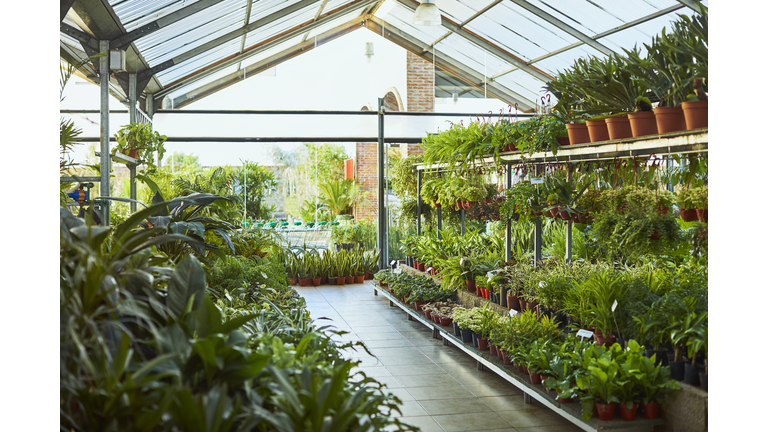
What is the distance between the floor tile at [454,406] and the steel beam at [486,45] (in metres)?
6.16

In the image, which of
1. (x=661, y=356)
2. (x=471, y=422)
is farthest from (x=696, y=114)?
(x=471, y=422)

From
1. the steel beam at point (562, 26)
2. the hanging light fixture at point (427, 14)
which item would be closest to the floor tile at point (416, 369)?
the hanging light fixture at point (427, 14)

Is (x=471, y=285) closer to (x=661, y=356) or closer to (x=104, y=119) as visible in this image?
(x=661, y=356)

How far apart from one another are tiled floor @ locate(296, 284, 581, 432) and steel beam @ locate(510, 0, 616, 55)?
407cm

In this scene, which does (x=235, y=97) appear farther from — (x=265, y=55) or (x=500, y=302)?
(x=500, y=302)

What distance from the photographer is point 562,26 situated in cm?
726

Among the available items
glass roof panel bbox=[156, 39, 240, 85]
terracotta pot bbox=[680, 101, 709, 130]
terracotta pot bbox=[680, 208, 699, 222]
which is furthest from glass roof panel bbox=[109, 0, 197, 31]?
terracotta pot bbox=[680, 208, 699, 222]

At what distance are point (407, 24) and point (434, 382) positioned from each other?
22.6 feet

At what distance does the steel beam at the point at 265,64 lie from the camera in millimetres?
9406

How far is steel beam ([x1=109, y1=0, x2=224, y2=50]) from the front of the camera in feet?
17.3

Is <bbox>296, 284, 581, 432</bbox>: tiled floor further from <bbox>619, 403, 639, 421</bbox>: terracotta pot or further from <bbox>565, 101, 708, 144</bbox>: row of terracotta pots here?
<bbox>565, 101, 708, 144</bbox>: row of terracotta pots

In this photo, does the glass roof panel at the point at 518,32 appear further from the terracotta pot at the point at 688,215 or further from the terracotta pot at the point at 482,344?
the terracotta pot at the point at 688,215
